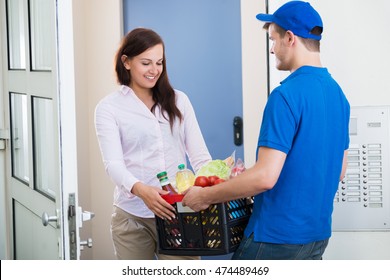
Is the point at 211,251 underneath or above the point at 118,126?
underneath

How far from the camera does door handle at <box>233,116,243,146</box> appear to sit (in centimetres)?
358

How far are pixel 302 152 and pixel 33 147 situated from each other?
84cm

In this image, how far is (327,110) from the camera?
1654 millimetres

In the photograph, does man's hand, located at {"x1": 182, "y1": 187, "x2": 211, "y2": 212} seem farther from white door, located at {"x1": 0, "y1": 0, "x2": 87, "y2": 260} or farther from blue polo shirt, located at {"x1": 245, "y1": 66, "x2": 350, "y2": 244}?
white door, located at {"x1": 0, "y1": 0, "x2": 87, "y2": 260}

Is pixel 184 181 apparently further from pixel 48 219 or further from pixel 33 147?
pixel 33 147

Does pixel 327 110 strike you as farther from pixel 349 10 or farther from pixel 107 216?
pixel 107 216

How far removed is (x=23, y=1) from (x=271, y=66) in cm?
87

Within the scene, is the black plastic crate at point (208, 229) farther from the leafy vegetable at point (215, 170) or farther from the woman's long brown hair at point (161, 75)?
the woman's long brown hair at point (161, 75)

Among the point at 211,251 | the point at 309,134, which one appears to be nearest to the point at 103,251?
the point at 211,251

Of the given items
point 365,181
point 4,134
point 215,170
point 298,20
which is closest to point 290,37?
point 298,20

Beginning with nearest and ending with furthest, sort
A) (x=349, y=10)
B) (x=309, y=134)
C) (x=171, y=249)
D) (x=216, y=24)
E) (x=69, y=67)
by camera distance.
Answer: (x=309, y=134)
(x=69, y=67)
(x=171, y=249)
(x=349, y=10)
(x=216, y=24)

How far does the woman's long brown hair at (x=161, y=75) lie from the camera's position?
2.22 metres

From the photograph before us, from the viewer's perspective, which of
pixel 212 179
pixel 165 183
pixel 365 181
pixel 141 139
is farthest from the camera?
pixel 365 181

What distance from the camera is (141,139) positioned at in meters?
A: 2.15
